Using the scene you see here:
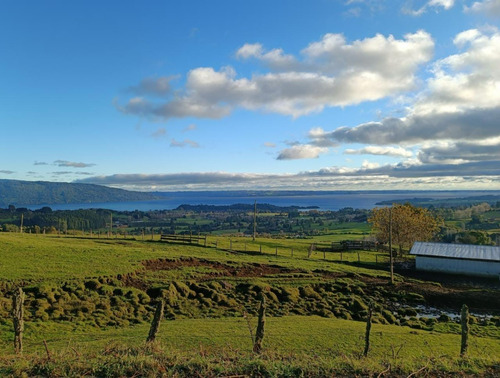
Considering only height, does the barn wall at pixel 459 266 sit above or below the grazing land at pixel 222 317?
below

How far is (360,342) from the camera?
59.5 ft

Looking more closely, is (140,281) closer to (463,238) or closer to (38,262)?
(38,262)

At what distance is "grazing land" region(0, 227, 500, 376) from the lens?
30.8 ft

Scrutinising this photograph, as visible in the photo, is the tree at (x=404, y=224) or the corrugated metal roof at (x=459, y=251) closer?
the corrugated metal roof at (x=459, y=251)

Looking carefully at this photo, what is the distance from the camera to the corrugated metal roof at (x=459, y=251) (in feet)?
162

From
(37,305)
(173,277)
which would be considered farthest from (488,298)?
(37,305)

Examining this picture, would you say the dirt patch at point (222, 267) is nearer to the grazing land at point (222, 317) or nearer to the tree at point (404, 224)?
the grazing land at point (222, 317)

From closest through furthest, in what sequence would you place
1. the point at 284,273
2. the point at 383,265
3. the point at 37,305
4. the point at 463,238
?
the point at 37,305, the point at 284,273, the point at 383,265, the point at 463,238

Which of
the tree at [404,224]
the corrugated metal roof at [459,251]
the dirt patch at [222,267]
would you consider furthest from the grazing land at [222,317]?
the tree at [404,224]

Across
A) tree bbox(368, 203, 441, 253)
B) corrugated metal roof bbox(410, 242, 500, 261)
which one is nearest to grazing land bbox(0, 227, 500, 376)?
corrugated metal roof bbox(410, 242, 500, 261)

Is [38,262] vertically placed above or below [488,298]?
above

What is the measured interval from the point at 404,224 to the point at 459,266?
17.6 metres

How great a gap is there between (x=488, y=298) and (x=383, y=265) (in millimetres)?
18001

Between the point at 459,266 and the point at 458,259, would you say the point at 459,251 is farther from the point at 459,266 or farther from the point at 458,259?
the point at 459,266
